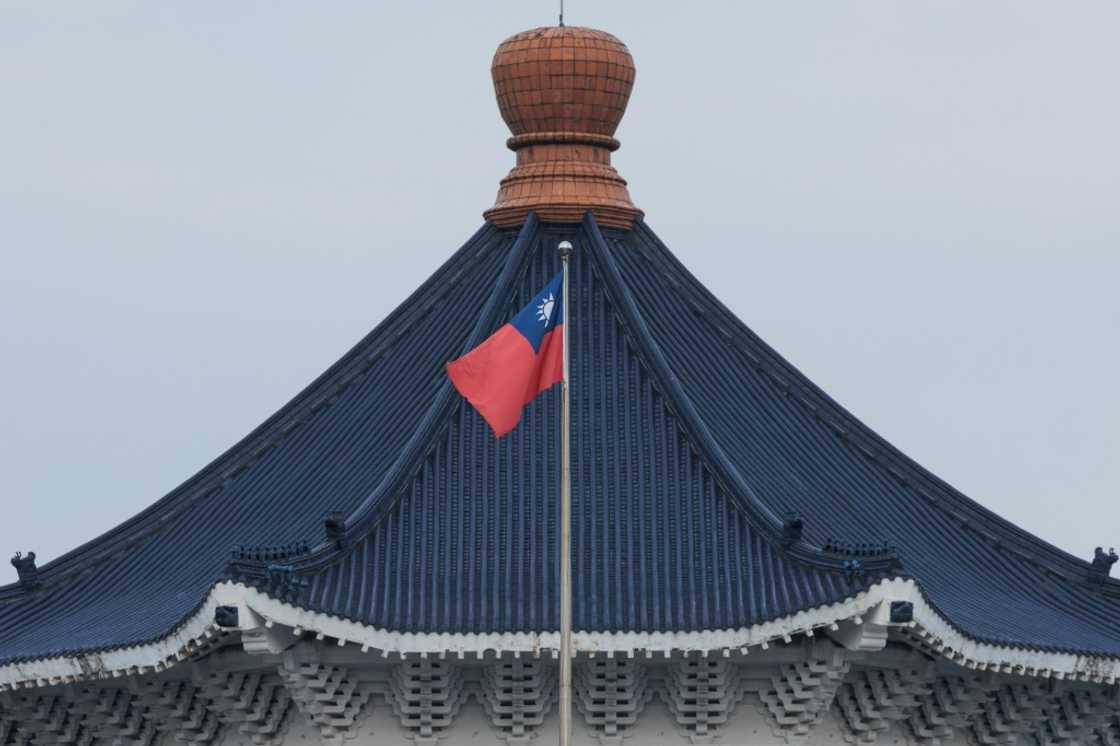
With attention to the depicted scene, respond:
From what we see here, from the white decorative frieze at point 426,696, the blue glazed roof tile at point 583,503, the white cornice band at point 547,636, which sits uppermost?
the blue glazed roof tile at point 583,503

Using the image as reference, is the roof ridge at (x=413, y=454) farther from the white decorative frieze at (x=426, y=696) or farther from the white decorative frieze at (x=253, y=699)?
the white decorative frieze at (x=253, y=699)

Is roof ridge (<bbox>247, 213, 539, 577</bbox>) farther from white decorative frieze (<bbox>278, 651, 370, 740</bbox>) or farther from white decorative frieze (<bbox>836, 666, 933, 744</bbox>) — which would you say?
white decorative frieze (<bbox>836, 666, 933, 744</bbox>)

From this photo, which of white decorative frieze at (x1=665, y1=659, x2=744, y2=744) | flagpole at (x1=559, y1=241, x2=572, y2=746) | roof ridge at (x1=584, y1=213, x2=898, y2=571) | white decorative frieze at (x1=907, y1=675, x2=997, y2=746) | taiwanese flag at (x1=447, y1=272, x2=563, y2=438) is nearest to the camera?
flagpole at (x1=559, y1=241, x2=572, y2=746)

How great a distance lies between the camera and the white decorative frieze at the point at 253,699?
46.9 meters

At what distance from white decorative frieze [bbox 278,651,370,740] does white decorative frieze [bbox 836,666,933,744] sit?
6078 millimetres

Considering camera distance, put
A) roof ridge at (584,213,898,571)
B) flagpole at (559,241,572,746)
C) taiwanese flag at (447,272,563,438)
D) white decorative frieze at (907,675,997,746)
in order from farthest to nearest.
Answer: white decorative frieze at (907,675,997,746), roof ridge at (584,213,898,571), taiwanese flag at (447,272,563,438), flagpole at (559,241,572,746)

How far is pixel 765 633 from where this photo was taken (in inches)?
1764

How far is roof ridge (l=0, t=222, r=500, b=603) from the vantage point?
2014 inches

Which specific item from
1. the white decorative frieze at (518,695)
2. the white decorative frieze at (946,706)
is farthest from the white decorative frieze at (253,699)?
the white decorative frieze at (946,706)

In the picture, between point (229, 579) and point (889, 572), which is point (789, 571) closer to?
point (889, 572)

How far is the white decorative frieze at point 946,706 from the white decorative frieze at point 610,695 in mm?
3750

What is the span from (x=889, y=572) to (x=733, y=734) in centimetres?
353

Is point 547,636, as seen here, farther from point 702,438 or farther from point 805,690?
point 702,438

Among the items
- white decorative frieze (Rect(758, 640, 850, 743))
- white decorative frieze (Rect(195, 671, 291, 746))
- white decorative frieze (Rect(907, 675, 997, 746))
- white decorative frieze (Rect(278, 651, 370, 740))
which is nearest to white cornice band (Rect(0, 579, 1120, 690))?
white decorative frieze (Rect(758, 640, 850, 743))
